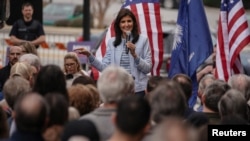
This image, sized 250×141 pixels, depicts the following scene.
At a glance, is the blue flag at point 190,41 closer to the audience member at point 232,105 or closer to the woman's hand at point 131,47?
the woman's hand at point 131,47

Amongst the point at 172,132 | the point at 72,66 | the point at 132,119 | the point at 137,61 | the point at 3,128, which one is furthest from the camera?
the point at 72,66

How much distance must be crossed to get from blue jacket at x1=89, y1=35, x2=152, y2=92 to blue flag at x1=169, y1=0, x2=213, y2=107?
1.19m

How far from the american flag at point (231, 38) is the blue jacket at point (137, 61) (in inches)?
55.5

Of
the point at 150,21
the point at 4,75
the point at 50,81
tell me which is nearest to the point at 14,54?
the point at 4,75

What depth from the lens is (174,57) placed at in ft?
44.7

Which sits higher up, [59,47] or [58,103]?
[58,103]

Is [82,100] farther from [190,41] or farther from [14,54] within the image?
[14,54]

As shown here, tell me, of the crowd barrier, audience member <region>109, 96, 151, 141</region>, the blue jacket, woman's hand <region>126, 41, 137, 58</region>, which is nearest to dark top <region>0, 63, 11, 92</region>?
the blue jacket

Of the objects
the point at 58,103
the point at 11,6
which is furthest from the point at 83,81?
the point at 11,6

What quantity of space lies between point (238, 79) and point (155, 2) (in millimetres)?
3319

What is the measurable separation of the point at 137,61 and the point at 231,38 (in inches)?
73.8

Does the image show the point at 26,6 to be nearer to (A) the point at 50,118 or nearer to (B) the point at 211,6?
(A) the point at 50,118

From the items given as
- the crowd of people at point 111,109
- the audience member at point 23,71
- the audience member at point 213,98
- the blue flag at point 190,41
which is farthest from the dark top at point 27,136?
the blue flag at point 190,41

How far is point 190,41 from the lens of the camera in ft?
44.9
